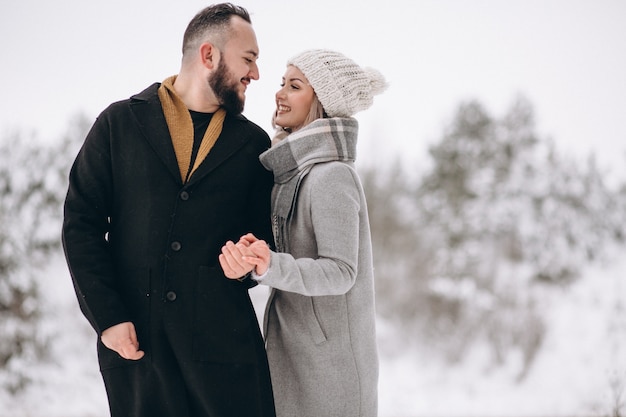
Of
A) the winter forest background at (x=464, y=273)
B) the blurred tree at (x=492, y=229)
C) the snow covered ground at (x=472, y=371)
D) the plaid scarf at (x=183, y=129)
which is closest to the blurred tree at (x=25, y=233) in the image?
the winter forest background at (x=464, y=273)

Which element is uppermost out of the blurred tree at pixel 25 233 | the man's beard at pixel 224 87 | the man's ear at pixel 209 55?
the man's ear at pixel 209 55

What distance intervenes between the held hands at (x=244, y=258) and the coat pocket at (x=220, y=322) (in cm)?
A: 15

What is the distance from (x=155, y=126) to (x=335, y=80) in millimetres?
575

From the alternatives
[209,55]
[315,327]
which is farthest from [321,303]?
[209,55]

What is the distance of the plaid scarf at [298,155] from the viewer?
192cm

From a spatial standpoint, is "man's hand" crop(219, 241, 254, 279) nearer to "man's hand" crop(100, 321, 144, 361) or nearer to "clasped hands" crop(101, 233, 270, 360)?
"clasped hands" crop(101, 233, 270, 360)

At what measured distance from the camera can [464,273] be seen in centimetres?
A: 1122

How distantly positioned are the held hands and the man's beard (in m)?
0.50

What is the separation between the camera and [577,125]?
1012 centimetres

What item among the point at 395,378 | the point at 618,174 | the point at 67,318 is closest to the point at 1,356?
the point at 67,318

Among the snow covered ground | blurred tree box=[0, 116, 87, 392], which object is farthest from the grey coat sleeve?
blurred tree box=[0, 116, 87, 392]

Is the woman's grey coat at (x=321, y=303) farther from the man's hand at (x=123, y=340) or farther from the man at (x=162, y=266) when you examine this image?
the man's hand at (x=123, y=340)

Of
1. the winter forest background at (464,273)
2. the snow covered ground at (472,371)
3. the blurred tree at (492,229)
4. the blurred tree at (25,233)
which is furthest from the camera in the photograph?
the blurred tree at (492,229)

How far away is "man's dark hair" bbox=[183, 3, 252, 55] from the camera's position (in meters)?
1.94
